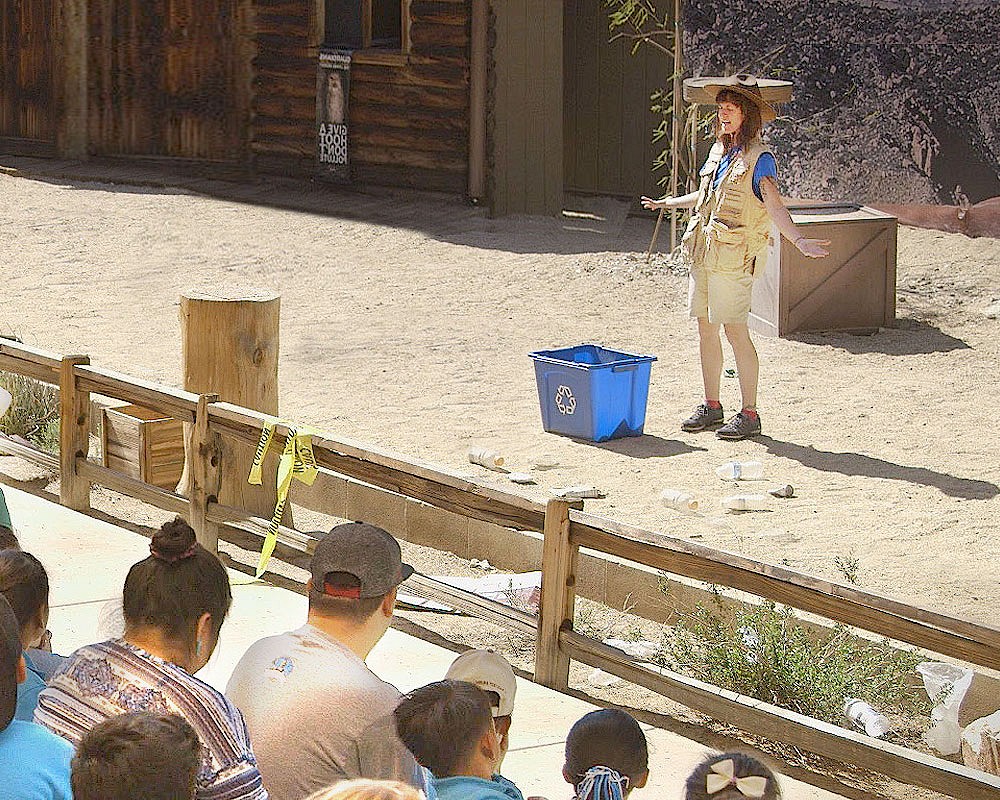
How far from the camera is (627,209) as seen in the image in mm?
15375

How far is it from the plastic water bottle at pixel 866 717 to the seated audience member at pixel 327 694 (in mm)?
2096

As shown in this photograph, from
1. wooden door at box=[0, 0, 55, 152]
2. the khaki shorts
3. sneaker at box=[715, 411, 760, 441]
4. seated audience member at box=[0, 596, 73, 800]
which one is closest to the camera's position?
seated audience member at box=[0, 596, 73, 800]

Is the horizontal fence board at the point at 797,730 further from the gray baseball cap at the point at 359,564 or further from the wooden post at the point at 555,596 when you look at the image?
the gray baseball cap at the point at 359,564

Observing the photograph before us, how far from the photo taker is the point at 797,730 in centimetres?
463

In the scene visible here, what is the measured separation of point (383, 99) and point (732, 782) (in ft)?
43.1

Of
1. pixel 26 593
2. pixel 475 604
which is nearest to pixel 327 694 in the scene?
pixel 26 593

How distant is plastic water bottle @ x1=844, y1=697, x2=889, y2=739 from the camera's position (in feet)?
16.6

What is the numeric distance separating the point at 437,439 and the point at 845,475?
198 cm

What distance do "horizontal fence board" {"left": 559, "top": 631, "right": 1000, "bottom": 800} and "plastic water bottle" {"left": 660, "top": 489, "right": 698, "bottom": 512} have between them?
1.94 m

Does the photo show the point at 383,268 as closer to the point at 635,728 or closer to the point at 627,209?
the point at 627,209

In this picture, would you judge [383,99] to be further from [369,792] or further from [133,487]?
[369,792]

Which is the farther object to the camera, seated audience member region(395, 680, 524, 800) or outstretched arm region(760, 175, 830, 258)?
outstretched arm region(760, 175, 830, 258)

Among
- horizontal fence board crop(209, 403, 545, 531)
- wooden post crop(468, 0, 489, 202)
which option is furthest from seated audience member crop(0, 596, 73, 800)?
wooden post crop(468, 0, 489, 202)

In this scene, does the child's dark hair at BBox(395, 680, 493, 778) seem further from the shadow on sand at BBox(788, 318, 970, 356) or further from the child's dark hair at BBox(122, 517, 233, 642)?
the shadow on sand at BBox(788, 318, 970, 356)
